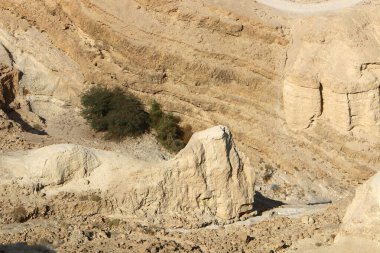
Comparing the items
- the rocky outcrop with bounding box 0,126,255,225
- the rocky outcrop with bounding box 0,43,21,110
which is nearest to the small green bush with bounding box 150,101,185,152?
the rocky outcrop with bounding box 0,43,21,110

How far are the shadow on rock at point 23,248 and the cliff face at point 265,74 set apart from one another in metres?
10.2

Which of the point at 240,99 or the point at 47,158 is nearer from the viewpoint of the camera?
the point at 47,158

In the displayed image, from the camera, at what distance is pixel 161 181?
1304 cm

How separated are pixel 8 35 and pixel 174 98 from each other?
7287mm

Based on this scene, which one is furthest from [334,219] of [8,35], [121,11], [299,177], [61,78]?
[8,35]

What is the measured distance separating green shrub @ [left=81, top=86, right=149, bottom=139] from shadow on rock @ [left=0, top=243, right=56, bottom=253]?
37.0 feet

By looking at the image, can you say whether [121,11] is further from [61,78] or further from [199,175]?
[199,175]

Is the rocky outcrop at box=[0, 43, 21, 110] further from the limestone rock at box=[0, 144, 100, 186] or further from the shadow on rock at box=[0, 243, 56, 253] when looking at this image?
the shadow on rock at box=[0, 243, 56, 253]

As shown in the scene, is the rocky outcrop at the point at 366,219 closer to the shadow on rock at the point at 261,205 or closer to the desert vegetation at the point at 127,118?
the shadow on rock at the point at 261,205

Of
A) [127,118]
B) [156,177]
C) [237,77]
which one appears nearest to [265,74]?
[237,77]

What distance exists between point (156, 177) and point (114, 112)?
9862 mm

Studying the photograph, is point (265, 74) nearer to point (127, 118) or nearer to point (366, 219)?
point (127, 118)

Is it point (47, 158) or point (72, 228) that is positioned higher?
point (47, 158)

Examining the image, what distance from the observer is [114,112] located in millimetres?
22547
